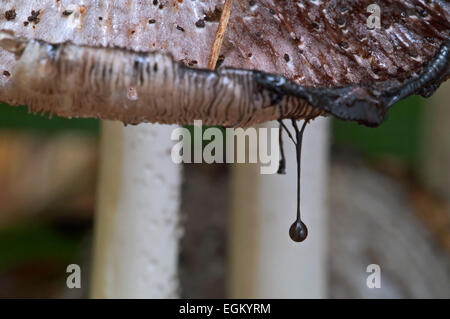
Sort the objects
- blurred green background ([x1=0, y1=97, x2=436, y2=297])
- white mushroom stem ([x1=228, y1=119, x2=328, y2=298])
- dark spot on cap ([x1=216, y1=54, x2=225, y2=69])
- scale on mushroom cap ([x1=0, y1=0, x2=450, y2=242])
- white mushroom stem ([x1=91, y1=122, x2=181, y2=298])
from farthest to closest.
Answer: blurred green background ([x1=0, y1=97, x2=436, y2=297]) → white mushroom stem ([x1=228, y1=119, x2=328, y2=298]) → white mushroom stem ([x1=91, y1=122, x2=181, y2=298]) → dark spot on cap ([x1=216, y1=54, x2=225, y2=69]) → scale on mushroom cap ([x1=0, y1=0, x2=450, y2=242])

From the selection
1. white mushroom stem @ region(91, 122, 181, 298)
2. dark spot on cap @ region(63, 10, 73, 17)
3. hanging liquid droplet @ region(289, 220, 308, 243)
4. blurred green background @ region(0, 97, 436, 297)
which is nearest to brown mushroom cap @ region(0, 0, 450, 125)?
dark spot on cap @ region(63, 10, 73, 17)

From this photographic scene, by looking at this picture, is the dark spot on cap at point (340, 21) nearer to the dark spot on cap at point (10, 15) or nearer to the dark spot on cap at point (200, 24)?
the dark spot on cap at point (200, 24)

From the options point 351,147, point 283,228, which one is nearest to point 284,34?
point 283,228

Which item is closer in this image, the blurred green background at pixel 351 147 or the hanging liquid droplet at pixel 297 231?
the hanging liquid droplet at pixel 297 231

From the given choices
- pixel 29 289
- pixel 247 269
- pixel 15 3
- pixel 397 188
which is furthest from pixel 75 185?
pixel 15 3

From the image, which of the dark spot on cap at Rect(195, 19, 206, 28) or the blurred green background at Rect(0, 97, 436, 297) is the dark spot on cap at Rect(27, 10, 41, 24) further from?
the blurred green background at Rect(0, 97, 436, 297)

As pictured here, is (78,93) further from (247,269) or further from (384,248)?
(384,248)

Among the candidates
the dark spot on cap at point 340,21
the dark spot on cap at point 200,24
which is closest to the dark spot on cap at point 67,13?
the dark spot on cap at point 200,24
